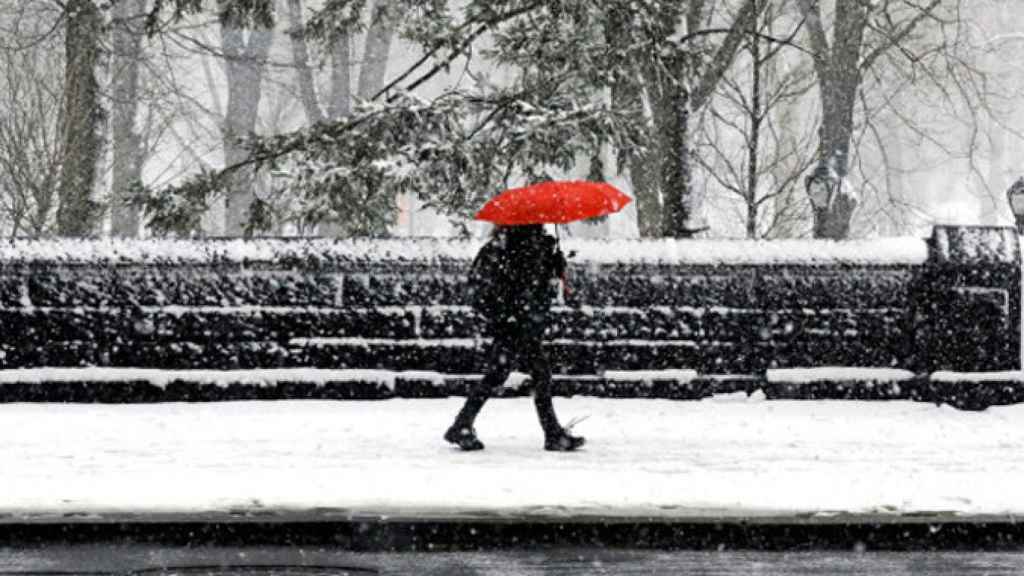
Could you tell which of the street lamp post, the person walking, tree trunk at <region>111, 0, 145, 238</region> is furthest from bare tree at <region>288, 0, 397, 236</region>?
the person walking

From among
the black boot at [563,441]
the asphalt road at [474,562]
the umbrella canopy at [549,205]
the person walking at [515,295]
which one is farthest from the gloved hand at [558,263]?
the asphalt road at [474,562]

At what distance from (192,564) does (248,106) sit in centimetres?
3006

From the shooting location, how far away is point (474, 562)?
691cm

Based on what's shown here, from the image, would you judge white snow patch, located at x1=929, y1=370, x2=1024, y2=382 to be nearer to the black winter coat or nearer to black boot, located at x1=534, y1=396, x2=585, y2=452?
black boot, located at x1=534, y1=396, x2=585, y2=452

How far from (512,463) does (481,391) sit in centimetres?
61

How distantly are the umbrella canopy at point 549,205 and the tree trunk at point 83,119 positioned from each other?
30.7ft

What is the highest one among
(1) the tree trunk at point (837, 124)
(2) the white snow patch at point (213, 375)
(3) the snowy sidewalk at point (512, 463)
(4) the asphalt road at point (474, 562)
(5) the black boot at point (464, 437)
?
(1) the tree trunk at point (837, 124)

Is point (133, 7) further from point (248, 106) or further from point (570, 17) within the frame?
point (570, 17)

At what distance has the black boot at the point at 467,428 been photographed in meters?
9.80

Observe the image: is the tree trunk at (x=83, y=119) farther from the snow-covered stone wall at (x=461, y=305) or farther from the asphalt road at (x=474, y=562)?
the asphalt road at (x=474, y=562)

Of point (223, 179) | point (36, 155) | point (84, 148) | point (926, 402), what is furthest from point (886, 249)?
point (36, 155)

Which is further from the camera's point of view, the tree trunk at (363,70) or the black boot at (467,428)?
the tree trunk at (363,70)

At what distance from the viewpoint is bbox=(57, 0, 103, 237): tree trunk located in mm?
17578

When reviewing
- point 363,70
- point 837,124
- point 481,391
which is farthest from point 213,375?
point 363,70
